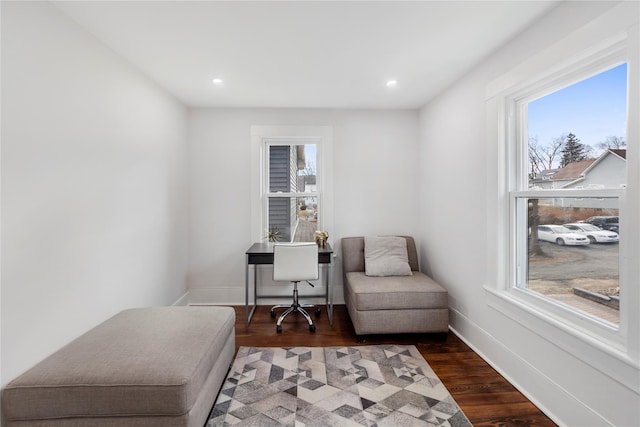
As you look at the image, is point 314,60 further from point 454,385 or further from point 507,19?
point 454,385

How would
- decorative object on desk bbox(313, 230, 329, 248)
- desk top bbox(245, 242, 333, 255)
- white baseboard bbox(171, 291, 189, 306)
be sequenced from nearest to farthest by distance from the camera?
desk top bbox(245, 242, 333, 255)
white baseboard bbox(171, 291, 189, 306)
decorative object on desk bbox(313, 230, 329, 248)

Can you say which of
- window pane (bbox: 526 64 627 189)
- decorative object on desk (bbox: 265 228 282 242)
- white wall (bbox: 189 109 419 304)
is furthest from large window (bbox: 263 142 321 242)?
window pane (bbox: 526 64 627 189)

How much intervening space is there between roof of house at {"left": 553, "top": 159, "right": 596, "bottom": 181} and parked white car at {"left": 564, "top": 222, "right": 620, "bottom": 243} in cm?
28

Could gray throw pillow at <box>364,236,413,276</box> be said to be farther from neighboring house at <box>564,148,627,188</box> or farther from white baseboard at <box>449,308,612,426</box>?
neighboring house at <box>564,148,627,188</box>

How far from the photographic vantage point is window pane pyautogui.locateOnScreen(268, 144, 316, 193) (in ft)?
12.4

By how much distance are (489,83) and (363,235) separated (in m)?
2.05

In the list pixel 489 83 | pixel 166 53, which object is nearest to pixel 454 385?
pixel 489 83

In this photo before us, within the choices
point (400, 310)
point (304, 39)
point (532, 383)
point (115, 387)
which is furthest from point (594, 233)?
point (115, 387)

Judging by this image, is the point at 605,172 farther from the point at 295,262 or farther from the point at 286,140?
the point at 286,140

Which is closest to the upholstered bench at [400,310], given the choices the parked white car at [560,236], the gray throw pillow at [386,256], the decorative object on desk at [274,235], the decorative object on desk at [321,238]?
the gray throw pillow at [386,256]

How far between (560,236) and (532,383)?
0.95 metres

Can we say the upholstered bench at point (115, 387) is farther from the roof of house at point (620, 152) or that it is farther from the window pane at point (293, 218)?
the roof of house at point (620, 152)

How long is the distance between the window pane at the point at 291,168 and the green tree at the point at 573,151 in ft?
8.26

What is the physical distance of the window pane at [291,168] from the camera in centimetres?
378
